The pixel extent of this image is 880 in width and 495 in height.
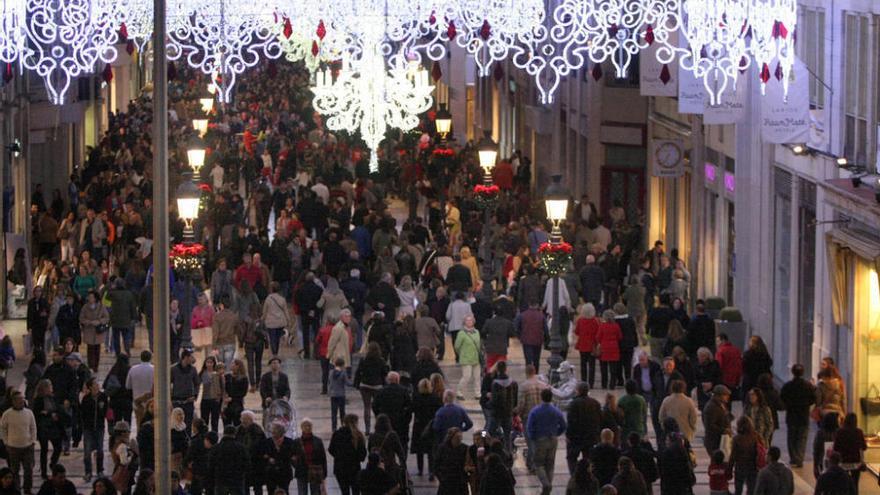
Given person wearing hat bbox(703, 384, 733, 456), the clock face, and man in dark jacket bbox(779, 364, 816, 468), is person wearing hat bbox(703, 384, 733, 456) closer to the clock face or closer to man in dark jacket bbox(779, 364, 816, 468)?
man in dark jacket bbox(779, 364, 816, 468)

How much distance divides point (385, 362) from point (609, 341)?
3854 mm

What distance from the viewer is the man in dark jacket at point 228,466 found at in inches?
945

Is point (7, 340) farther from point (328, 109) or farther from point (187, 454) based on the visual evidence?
point (328, 109)

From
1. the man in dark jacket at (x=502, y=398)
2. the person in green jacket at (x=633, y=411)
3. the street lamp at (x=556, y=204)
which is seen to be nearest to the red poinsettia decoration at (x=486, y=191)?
the street lamp at (x=556, y=204)

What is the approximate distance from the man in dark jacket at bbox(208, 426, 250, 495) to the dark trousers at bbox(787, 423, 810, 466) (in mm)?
6869

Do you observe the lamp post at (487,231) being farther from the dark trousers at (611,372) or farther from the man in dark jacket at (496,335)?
the man in dark jacket at (496,335)

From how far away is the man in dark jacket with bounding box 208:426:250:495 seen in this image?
2400 centimetres

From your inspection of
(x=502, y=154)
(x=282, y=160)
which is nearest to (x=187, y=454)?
(x=282, y=160)

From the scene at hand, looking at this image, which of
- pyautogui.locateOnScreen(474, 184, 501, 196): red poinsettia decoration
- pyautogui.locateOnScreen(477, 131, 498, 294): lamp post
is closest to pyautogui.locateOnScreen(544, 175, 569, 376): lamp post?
pyautogui.locateOnScreen(477, 131, 498, 294): lamp post

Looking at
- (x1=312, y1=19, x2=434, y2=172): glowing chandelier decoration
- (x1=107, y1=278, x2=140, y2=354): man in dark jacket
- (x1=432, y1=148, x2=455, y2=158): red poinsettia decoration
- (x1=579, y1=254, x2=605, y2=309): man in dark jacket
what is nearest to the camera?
(x1=107, y1=278, x2=140, y2=354): man in dark jacket

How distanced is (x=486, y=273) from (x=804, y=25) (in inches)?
331

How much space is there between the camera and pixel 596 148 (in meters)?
51.6

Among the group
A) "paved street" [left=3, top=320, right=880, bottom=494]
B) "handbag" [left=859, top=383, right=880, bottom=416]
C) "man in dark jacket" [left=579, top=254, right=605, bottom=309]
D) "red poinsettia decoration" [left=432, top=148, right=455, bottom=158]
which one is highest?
"red poinsettia decoration" [left=432, top=148, right=455, bottom=158]

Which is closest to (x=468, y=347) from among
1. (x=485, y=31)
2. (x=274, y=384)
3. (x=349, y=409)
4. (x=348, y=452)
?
(x=349, y=409)
